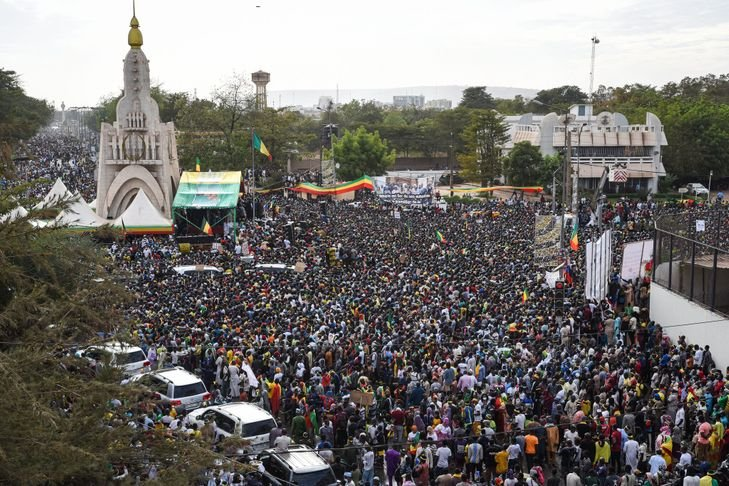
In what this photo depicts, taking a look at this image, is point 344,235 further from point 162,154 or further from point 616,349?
point 616,349

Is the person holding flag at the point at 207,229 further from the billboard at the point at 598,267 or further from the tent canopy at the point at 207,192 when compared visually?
the billboard at the point at 598,267

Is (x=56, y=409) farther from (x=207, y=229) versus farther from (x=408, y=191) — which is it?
(x=408, y=191)

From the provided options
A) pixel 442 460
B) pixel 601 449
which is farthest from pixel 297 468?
pixel 601 449

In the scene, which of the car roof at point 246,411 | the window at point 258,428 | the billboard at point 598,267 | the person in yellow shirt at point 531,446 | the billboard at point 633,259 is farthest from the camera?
the billboard at point 633,259

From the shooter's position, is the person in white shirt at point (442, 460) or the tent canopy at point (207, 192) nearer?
the person in white shirt at point (442, 460)

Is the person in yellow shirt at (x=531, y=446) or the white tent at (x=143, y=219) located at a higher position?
the white tent at (x=143, y=219)

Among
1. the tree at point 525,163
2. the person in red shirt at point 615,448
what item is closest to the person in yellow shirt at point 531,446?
the person in red shirt at point 615,448

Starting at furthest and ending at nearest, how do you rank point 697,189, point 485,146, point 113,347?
point 485,146 → point 697,189 → point 113,347

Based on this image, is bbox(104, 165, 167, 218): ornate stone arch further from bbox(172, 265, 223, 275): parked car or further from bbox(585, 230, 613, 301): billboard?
bbox(585, 230, 613, 301): billboard
